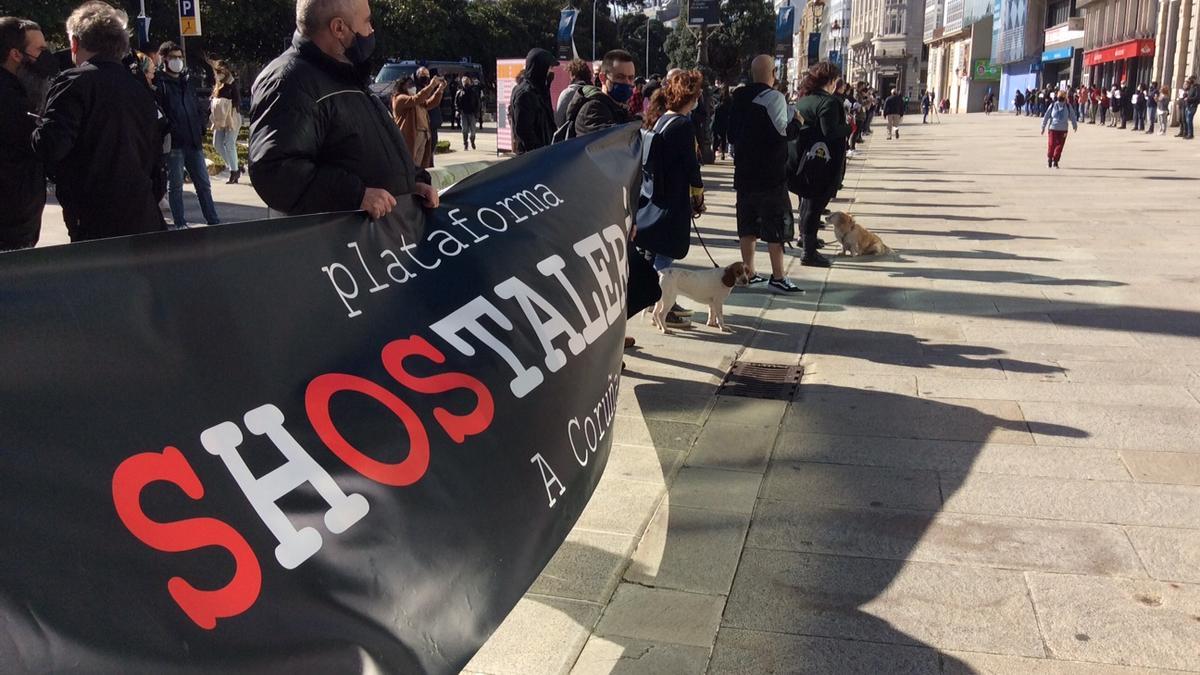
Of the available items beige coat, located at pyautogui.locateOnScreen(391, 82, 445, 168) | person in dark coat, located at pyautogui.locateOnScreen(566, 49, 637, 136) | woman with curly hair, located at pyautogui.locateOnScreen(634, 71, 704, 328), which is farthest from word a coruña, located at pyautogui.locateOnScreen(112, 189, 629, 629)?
beige coat, located at pyautogui.locateOnScreen(391, 82, 445, 168)

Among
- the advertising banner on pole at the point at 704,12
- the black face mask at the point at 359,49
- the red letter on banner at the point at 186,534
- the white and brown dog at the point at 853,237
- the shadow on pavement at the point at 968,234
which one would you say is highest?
the advertising banner on pole at the point at 704,12

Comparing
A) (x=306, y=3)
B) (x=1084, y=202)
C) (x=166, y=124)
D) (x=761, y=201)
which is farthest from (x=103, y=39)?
(x=1084, y=202)

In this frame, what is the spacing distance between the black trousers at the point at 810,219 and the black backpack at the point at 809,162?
0.48 feet

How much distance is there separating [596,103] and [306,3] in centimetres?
350

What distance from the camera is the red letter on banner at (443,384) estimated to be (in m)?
2.52

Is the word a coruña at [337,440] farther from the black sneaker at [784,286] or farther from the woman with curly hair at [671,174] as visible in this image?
the black sneaker at [784,286]

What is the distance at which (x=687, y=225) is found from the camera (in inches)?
266

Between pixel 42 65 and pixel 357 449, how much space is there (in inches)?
140

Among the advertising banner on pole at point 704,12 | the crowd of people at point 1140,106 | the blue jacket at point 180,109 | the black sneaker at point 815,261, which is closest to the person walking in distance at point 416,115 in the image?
the blue jacket at point 180,109

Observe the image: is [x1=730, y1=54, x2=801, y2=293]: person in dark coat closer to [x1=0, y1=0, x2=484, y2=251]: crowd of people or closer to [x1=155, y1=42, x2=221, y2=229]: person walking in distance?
[x1=0, y1=0, x2=484, y2=251]: crowd of people

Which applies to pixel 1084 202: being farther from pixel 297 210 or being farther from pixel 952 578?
pixel 297 210

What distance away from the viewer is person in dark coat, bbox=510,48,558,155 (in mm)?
7320

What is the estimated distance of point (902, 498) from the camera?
4.16 meters

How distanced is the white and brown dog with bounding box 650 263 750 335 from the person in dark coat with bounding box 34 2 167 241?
3410 mm
